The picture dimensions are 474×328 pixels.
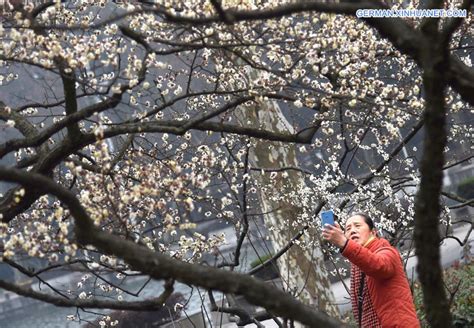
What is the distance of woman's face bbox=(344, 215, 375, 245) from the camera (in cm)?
525

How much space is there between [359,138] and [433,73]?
21.4ft

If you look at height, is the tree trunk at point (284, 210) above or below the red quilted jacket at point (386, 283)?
above

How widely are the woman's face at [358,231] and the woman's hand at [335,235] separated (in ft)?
1.03

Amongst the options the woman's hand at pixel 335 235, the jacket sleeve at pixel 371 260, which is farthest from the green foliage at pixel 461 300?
the woman's hand at pixel 335 235

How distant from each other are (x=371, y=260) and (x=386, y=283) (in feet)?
0.92

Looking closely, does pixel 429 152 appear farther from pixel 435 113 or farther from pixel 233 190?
pixel 233 190

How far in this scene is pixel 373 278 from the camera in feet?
16.7

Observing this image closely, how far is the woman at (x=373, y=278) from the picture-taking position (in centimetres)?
485

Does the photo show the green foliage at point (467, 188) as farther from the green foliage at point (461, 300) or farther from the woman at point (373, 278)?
the woman at point (373, 278)

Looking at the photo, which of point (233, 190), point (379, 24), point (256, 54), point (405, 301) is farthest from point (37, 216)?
point (379, 24)

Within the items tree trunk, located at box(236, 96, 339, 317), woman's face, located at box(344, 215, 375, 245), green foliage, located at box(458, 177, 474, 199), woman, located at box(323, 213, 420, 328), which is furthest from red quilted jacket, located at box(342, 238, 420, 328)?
green foliage, located at box(458, 177, 474, 199)

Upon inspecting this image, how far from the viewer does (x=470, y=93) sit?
370 centimetres

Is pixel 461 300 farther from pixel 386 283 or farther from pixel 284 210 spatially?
pixel 386 283

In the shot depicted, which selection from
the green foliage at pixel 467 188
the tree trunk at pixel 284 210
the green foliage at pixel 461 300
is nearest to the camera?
the green foliage at pixel 461 300
